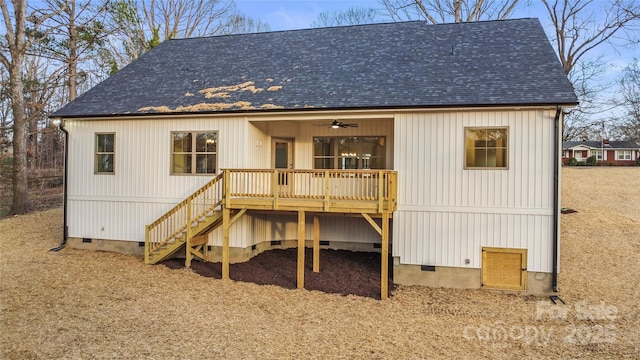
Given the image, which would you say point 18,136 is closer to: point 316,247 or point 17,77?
point 17,77

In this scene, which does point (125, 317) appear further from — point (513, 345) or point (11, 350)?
point (513, 345)

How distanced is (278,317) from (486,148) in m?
5.88

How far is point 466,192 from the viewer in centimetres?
935

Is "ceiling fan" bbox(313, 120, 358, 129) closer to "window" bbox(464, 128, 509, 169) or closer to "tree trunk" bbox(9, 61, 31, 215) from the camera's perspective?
"window" bbox(464, 128, 509, 169)

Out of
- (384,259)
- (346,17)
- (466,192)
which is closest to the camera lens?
(384,259)

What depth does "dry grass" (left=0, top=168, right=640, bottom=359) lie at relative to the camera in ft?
20.1

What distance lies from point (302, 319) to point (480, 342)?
305cm

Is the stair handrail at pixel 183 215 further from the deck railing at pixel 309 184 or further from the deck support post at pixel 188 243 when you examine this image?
the deck railing at pixel 309 184

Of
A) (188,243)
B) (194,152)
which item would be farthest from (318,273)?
(194,152)

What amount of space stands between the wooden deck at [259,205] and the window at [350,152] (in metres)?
0.87

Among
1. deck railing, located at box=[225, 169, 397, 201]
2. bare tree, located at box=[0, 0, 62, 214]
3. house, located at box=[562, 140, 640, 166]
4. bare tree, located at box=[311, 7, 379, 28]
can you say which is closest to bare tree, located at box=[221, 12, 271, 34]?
bare tree, located at box=[311, 7, 379, 28]

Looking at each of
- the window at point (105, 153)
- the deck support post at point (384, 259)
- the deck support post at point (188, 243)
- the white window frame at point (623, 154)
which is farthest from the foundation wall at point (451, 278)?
the white window frame at point (623, 154)

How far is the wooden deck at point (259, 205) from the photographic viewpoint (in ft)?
29.0

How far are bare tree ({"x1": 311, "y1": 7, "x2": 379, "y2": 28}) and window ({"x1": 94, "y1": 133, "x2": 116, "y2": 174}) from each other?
21.0m
